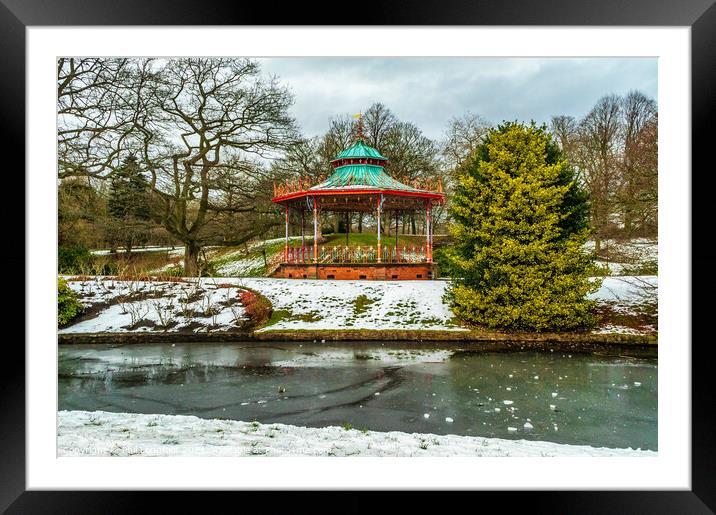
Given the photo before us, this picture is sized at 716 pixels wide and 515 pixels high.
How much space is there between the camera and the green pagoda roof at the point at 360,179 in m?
12.0

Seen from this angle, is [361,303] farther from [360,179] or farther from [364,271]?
[360,179]

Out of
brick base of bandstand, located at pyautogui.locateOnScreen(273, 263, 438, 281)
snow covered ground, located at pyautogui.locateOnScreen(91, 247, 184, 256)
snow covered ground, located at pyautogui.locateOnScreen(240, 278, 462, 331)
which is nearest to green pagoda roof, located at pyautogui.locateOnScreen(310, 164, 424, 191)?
brick base of bandstand, located at pyautogui.locateOnScreen(273, 263, 438, 281)

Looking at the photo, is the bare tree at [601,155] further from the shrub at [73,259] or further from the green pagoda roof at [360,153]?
the shrub at [73,259]

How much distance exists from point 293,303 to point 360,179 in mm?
5005

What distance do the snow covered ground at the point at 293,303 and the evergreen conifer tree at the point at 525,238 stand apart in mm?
884

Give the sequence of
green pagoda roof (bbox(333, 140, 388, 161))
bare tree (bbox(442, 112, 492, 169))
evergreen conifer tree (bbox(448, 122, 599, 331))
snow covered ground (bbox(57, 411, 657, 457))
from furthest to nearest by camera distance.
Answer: bare tree (bbox(442, 112, 492, 169)) → green pagoda roof (bbox(333, 140, 388, 161)) → evergreen conifer tree (bbox(448, 122, 599, 331)) → snow covered ground (bbox(57, 411, 657, 457))

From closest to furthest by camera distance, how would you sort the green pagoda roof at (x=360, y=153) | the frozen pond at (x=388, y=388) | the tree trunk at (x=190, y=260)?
the frozen pond at (x=388, y=388) < the green pagoda roof at (x=360, y=153) < the tree trunk at (x=190, y=260)

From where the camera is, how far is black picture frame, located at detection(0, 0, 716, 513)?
7.50ft

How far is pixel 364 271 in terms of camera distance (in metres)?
11.4

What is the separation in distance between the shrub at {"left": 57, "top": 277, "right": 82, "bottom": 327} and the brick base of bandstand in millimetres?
5221

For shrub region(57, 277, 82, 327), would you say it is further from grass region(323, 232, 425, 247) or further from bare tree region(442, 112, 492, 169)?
bare tree region(442, 112, 492, 169)

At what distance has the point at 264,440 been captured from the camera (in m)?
3.23
